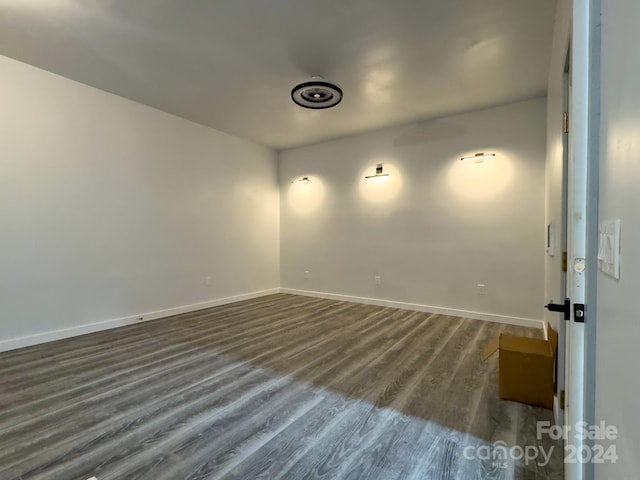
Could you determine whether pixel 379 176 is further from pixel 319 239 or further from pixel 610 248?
pixel 610 248

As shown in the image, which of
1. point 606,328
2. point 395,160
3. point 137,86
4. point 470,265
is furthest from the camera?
point 395,160

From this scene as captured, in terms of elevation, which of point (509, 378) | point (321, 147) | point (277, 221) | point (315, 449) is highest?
point (321, 147)

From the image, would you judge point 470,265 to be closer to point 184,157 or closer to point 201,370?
point 201,370

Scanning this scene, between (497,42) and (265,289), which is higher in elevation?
(497,42)

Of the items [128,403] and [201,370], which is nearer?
[128,403]

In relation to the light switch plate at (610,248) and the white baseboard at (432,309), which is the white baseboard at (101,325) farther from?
the light switch plate at (610,248)

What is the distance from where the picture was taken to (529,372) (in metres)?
2.04

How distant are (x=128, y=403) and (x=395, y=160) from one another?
4458mm

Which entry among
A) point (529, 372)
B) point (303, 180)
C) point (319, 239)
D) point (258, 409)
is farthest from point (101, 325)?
point (529, 372)

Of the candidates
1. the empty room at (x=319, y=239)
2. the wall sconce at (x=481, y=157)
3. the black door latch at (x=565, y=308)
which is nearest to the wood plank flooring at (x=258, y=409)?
the empty room at (x=319, y=239)

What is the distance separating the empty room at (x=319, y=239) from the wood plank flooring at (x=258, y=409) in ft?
0.06

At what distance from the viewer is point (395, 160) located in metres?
4.89

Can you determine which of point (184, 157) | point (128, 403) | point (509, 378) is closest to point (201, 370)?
point (128, 403)

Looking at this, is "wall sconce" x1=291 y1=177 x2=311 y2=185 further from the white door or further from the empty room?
the white door
